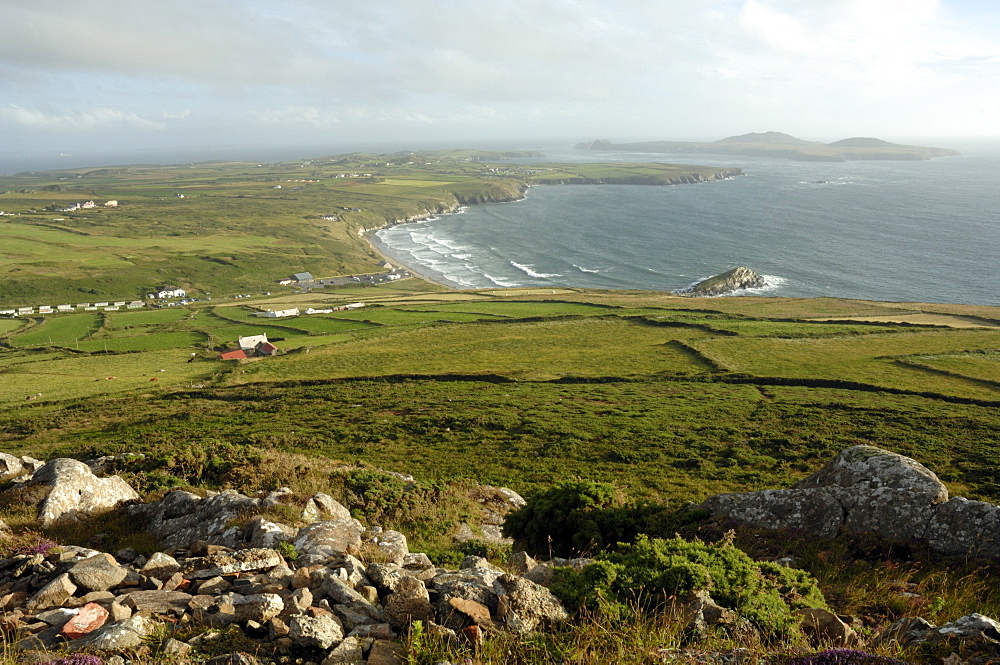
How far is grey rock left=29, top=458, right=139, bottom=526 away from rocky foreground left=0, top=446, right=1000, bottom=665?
59mm

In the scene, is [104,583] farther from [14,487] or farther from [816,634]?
[816,634]

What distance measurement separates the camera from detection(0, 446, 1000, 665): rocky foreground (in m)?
6.89

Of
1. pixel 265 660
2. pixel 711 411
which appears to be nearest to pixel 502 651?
pixel 265 660

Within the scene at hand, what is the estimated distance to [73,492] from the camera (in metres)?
14.4

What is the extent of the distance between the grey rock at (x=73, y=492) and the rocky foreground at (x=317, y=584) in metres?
0.06

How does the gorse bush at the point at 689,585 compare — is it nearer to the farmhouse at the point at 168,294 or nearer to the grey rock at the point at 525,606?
the grey rock at the point at 525,606

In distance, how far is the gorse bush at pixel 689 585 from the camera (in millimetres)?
7883

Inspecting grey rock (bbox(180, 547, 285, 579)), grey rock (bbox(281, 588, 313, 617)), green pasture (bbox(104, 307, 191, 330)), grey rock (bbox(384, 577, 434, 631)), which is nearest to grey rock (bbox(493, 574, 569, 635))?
grey rock (bbox(384, 577, 434, 631))

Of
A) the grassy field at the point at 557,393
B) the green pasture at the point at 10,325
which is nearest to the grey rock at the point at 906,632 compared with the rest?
the grassy field at the point at 557,393

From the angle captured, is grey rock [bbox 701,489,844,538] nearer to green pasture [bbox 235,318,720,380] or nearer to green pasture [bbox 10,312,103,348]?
green pasture [bbox 235,318,720,380]

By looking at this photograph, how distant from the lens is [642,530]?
43.6ft

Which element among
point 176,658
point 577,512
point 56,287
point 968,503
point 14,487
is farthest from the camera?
point 56,287

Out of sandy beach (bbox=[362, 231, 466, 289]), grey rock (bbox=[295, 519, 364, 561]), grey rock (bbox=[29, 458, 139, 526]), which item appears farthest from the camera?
sandy beach (bbox=[362, 231, 466, 289])

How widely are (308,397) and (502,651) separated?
137 ft
